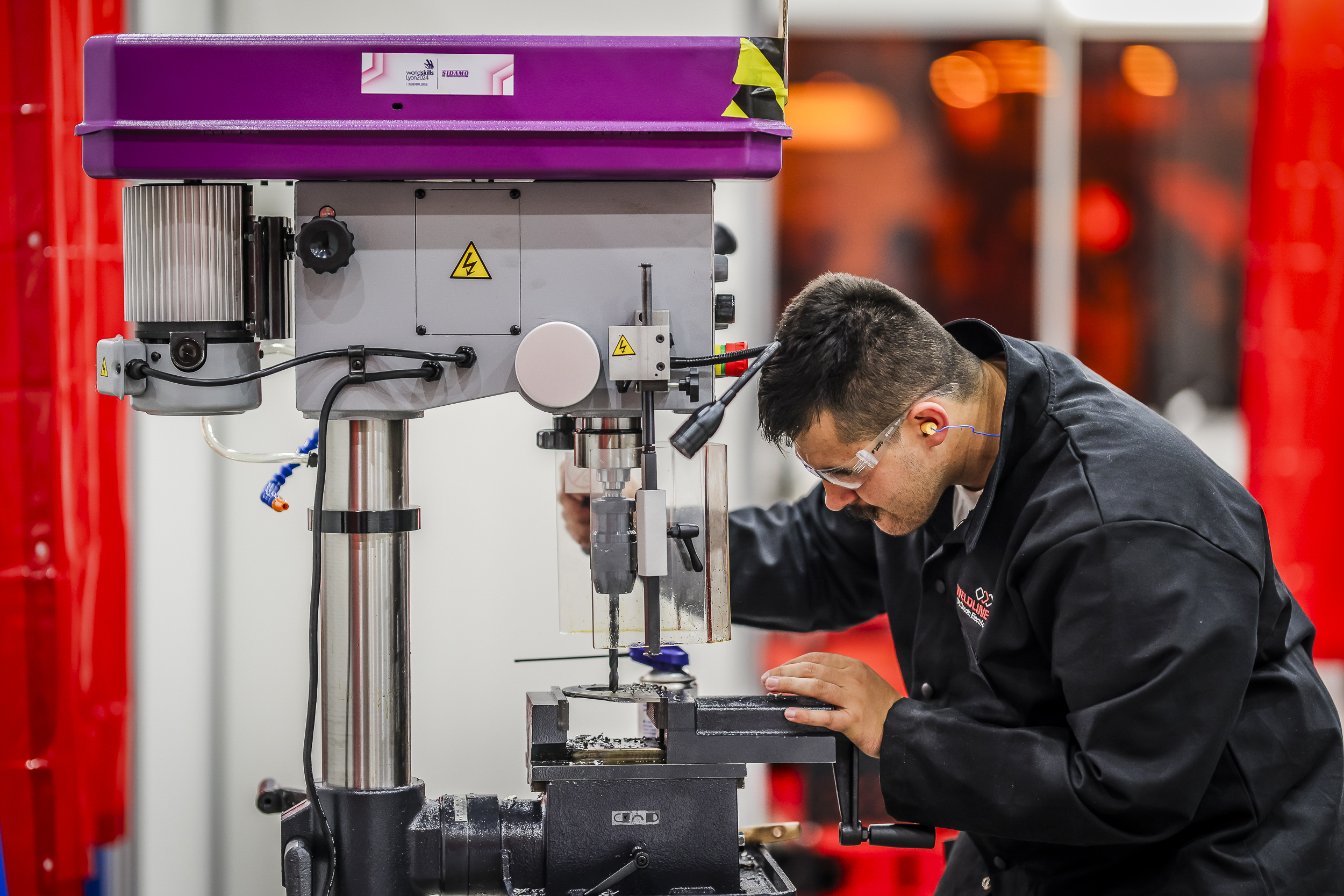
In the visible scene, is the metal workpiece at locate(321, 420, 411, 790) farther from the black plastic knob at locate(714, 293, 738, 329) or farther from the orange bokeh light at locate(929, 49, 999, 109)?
the orange bokeh light at locate(929, 49, 999, 109)

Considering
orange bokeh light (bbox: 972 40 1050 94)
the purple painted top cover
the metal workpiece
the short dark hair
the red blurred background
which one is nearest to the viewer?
the purple painted top cover

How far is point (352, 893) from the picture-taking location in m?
1.08

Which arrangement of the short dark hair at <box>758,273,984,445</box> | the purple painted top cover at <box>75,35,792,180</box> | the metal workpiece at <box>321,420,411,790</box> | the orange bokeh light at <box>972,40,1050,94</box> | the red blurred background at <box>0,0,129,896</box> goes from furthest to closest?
the orange bokeh light at <box>972,40,1050,94</box>
the red blurred background at <box>0,0,129,896</box>
the short dark hair at <box>758,273,984,445</box>
the metal workpiece at <box>321,420,411,790</box>
the purple painted top cover at <box>75,35,792,180</box>

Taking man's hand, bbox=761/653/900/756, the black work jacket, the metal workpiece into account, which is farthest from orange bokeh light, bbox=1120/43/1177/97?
the metal workpiece

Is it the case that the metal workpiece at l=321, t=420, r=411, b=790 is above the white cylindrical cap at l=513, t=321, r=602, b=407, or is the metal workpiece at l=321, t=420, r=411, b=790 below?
below

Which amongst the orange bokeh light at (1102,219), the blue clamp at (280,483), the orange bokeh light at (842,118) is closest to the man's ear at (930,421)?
the blue clamp at (280,483)

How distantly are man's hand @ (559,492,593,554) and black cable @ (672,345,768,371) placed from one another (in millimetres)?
291

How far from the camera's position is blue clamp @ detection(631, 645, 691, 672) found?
117 cm

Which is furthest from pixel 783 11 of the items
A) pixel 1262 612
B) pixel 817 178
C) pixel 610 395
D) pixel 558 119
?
pixel 817 178

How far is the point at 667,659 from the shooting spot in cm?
119

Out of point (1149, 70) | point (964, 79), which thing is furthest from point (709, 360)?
point (1149, 70)

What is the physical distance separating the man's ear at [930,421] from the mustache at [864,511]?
0.11m

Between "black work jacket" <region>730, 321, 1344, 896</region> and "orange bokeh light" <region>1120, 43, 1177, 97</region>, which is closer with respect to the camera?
"black work jacket" <region>730, 321, 1344, 896</region>

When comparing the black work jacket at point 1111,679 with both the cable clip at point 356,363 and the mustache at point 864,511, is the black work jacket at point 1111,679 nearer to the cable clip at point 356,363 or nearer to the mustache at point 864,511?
the mustache at point 864,511
